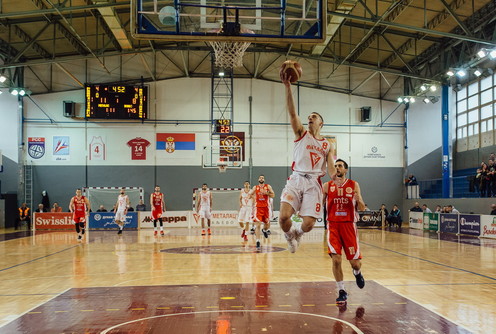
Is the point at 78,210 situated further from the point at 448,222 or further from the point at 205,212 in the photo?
the point at 448,222

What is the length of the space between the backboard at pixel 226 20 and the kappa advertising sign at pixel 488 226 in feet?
41.2

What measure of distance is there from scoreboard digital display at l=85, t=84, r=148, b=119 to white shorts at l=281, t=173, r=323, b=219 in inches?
844

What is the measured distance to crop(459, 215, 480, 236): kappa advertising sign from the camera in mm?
18945

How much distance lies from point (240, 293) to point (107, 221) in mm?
18483

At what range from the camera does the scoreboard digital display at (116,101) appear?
26031mm

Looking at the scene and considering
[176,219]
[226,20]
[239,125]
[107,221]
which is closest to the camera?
[226,20]

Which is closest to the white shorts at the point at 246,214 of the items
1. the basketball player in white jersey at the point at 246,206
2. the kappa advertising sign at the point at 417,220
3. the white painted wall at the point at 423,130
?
the basketball player in white jersey at the point at 246,206

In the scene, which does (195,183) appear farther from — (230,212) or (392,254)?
(392,254)

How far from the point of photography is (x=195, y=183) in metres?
28.6

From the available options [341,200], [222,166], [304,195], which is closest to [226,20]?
A: [304,195]

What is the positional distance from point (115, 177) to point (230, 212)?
7332 millimetres

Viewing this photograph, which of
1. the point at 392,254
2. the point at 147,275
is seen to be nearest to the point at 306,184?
the point at 147,275

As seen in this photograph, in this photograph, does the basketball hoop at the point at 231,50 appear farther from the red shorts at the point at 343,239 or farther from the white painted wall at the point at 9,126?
the white painted wall at the point at 9,126

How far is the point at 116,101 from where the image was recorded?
26.4m
